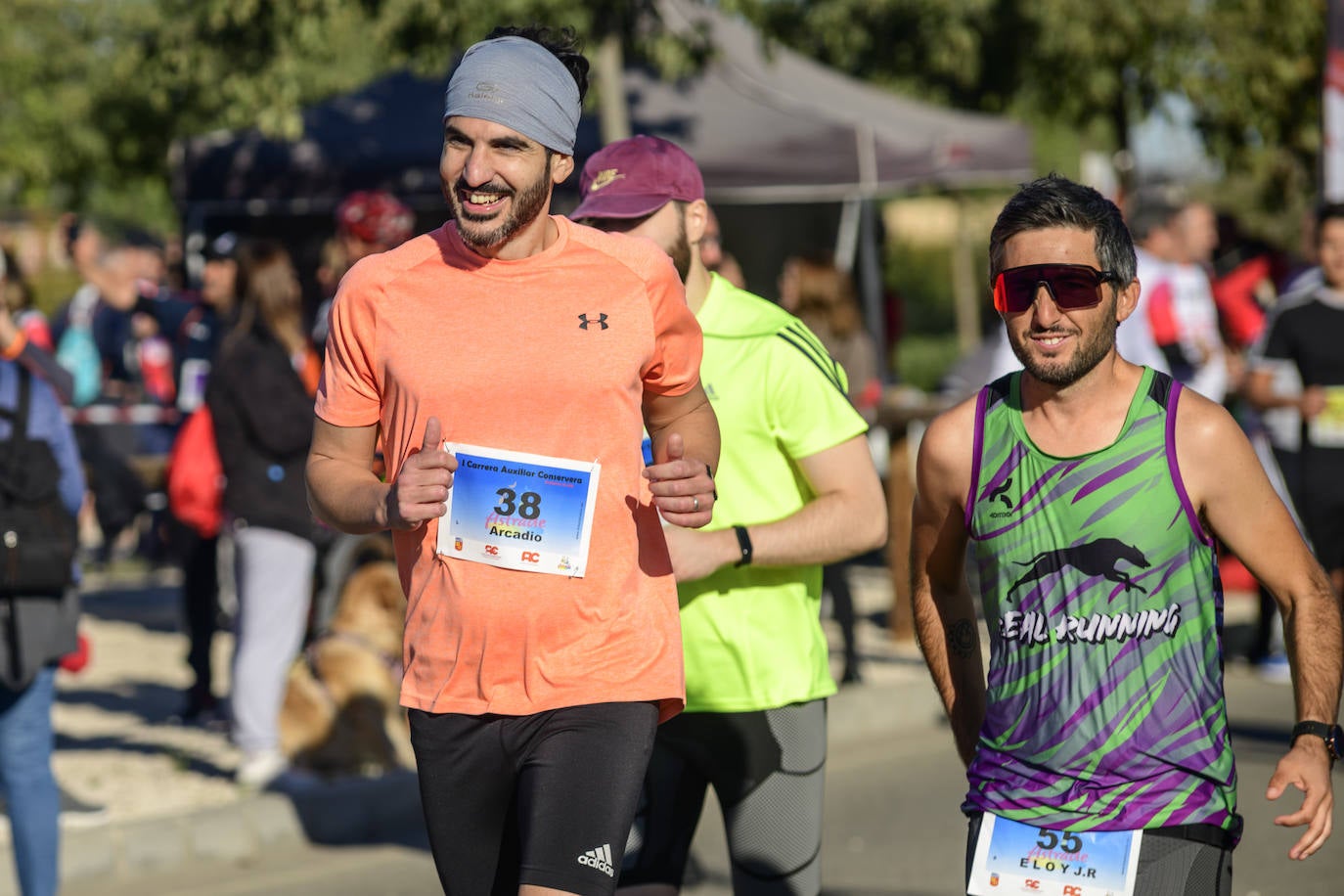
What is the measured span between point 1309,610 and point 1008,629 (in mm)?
539

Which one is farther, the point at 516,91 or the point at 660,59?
the point at 660,59

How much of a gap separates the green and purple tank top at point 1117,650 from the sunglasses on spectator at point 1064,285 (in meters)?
0.21

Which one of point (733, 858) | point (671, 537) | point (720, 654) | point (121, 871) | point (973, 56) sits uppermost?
point (973, 56)

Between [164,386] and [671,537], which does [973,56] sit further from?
[671,537]

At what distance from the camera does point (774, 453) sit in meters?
4.44

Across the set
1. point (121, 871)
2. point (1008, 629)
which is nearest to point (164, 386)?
point (121, 871)

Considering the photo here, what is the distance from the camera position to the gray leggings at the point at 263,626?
775 centimetres

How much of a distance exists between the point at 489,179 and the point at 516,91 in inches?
7.1

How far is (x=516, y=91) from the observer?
11.6ft

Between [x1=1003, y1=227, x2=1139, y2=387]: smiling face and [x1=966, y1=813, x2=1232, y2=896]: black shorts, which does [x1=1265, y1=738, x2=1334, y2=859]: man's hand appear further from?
[x1=1003, y1=227, x2=1139, y2=387]: smiling face

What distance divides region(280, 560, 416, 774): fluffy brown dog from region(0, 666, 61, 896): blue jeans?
6.73 ft

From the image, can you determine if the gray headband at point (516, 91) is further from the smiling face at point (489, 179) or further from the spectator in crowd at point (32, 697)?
the spectator in crowd at point (32, 697)

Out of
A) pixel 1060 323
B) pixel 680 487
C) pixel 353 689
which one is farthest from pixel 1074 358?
pixel 353 689

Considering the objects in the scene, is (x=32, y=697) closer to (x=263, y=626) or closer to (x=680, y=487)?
(x=263, y=626)
